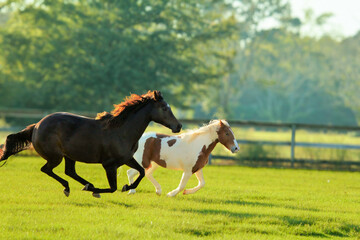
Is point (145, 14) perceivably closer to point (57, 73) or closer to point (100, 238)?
point (57, 73)

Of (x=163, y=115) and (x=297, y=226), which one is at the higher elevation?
(x=163, y=115)

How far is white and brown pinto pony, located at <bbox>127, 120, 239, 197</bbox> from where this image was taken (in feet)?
36.4

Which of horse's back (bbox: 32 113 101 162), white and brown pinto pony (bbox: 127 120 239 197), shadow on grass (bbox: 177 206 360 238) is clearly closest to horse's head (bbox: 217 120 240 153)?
white and brown pinto pony (bbox: 127 120 239 197)

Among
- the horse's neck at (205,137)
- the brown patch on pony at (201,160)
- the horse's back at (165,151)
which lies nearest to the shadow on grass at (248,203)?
the brown patch on pony at (201,160)

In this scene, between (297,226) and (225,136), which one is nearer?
(297,226)

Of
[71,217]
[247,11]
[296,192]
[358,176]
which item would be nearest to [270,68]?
[247,11]

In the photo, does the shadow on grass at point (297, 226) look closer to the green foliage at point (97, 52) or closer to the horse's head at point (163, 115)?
the horse's head at point (163, 115)

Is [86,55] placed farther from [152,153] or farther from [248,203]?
Answer: [248,203]

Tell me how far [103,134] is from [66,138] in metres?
0.62

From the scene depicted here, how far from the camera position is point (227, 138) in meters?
11.4

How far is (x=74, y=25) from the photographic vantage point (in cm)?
3866

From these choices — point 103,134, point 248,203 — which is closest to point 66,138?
point 103,134

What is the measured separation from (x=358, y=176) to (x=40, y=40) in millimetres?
25451

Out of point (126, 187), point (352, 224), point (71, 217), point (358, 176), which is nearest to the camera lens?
point (71, 217)
